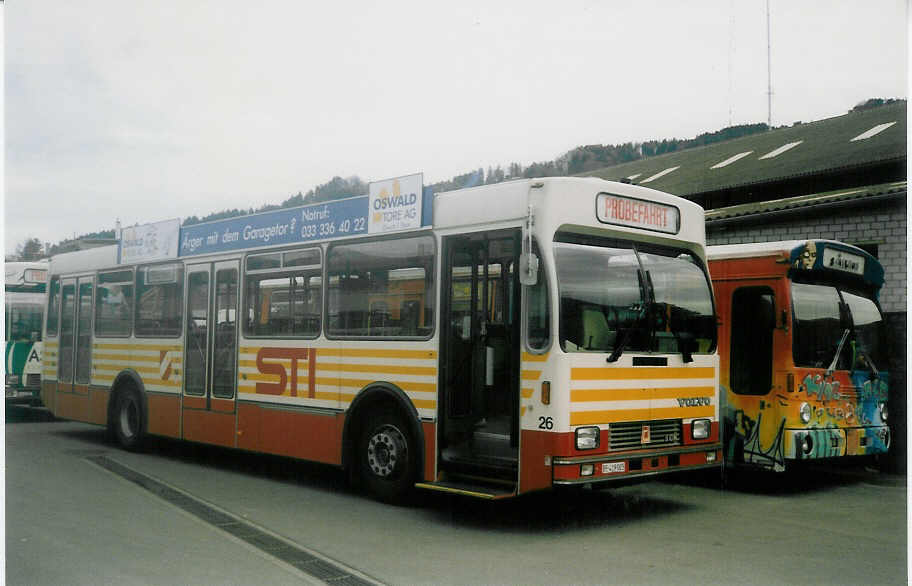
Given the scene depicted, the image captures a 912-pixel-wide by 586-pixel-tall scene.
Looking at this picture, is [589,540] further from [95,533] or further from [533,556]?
[95,533]

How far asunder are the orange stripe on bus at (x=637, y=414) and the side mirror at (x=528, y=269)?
3.53ft

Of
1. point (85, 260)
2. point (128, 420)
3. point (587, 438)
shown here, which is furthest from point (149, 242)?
point (587, 438)

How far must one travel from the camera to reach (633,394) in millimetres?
7434

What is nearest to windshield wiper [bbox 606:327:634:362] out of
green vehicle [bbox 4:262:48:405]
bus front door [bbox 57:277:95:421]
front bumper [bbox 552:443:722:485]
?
front bumper [bbox 552:443:722:485]

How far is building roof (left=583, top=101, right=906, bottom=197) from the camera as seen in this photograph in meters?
8.34

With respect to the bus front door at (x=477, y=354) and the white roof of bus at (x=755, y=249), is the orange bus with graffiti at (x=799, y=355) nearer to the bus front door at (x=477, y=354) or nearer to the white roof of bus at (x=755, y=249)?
the white roof of bus at (x=755, y=249)

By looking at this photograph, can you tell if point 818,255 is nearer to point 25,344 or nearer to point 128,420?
point 128,420

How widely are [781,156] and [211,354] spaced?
766 cm

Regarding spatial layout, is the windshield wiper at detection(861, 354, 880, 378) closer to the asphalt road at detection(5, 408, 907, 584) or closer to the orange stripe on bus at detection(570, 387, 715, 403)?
the asphalt road at detection(5, 408, 907, 584)

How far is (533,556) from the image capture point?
6547mm

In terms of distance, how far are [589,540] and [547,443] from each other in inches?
33.2

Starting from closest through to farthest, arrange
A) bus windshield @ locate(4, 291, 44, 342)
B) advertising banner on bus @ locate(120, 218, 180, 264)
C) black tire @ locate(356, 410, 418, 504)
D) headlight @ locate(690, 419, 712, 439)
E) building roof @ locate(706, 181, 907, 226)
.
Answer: headlight @ locate(690, 419, 712, 439) < black tire @ locate(356, 410, 418, 504) < building roof @ locate(706, 181, 907, 226) < advertising banner on bus @ locate(120, 218, 180, 264) < bus windshield @ locate(4, 291, 44, 342)

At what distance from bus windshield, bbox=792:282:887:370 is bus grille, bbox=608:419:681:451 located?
6.97 feet

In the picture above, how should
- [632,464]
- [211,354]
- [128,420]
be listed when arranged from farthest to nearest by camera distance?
Answer: [128,420] → [211,354] → [632,464]
